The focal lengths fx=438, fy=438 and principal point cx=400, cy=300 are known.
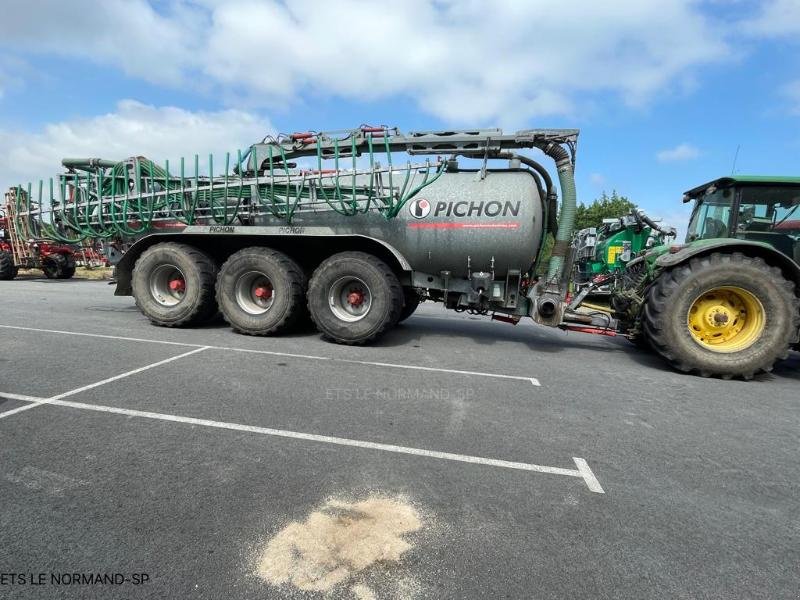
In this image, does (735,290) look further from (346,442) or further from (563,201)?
(346,442)

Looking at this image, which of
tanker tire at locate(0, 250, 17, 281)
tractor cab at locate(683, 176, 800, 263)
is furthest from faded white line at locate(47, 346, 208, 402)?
tanker tire at locate(0, 250, 17, 281)

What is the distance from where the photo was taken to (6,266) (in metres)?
15.5

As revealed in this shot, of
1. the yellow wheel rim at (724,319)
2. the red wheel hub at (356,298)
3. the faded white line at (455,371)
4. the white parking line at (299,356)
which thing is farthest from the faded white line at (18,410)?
the yellow wheel rim at (724,319)

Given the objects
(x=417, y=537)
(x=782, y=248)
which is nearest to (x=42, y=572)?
(x=417, y=537)

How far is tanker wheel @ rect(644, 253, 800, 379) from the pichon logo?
10.1ft

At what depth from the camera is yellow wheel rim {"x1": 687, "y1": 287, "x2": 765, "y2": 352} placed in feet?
17.6

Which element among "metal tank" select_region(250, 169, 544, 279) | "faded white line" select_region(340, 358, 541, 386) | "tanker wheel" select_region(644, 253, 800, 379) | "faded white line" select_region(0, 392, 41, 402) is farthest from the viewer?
"metal tank" select_region(250, 169, 544, 279)

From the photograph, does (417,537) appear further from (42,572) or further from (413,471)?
(42,572)

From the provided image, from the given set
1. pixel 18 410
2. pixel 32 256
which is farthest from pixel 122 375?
pixel 32 256

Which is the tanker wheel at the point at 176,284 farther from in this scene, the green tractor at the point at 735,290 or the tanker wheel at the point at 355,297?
the green tractor at the point at 735,290

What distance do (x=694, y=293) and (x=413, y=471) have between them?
14.6 ft

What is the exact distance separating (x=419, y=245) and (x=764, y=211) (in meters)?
4.53

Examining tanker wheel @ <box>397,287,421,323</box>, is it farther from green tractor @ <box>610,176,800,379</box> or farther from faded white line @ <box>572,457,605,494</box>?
faded white line @ <box>572,457,605,494</box>

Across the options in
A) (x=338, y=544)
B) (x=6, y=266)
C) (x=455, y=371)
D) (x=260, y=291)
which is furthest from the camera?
(x=6, y=266)
